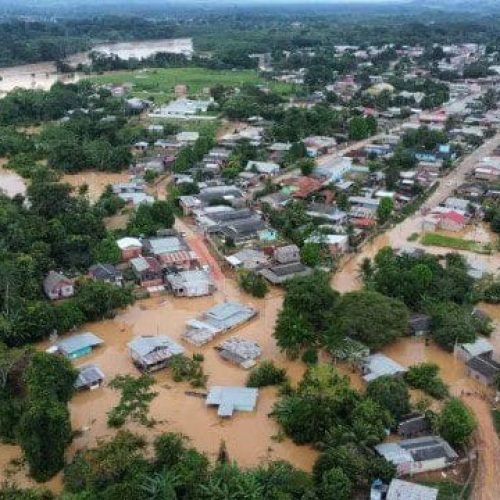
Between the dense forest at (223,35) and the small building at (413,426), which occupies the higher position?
the small building at (413,426)

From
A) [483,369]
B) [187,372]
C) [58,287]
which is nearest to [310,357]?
[187,372]

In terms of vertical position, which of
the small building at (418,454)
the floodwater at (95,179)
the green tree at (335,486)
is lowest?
the floodwater at (95,179)

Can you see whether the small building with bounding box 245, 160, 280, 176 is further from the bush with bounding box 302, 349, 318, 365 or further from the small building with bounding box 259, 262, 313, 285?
the bush with bounding box 302, 349, 318, 365

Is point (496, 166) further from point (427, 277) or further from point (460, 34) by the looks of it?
point (460, 34)

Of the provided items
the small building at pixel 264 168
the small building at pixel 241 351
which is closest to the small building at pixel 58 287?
the small building at pixel 241 351

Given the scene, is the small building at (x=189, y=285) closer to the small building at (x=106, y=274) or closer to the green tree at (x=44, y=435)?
the small building at (x=106, y=274)

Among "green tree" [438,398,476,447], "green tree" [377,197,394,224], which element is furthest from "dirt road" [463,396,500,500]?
"green tree" [377,197,394,224]

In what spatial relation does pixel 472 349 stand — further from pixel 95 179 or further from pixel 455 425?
pixel 95 179

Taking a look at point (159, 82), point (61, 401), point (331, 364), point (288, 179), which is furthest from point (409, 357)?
point (159, 82)
